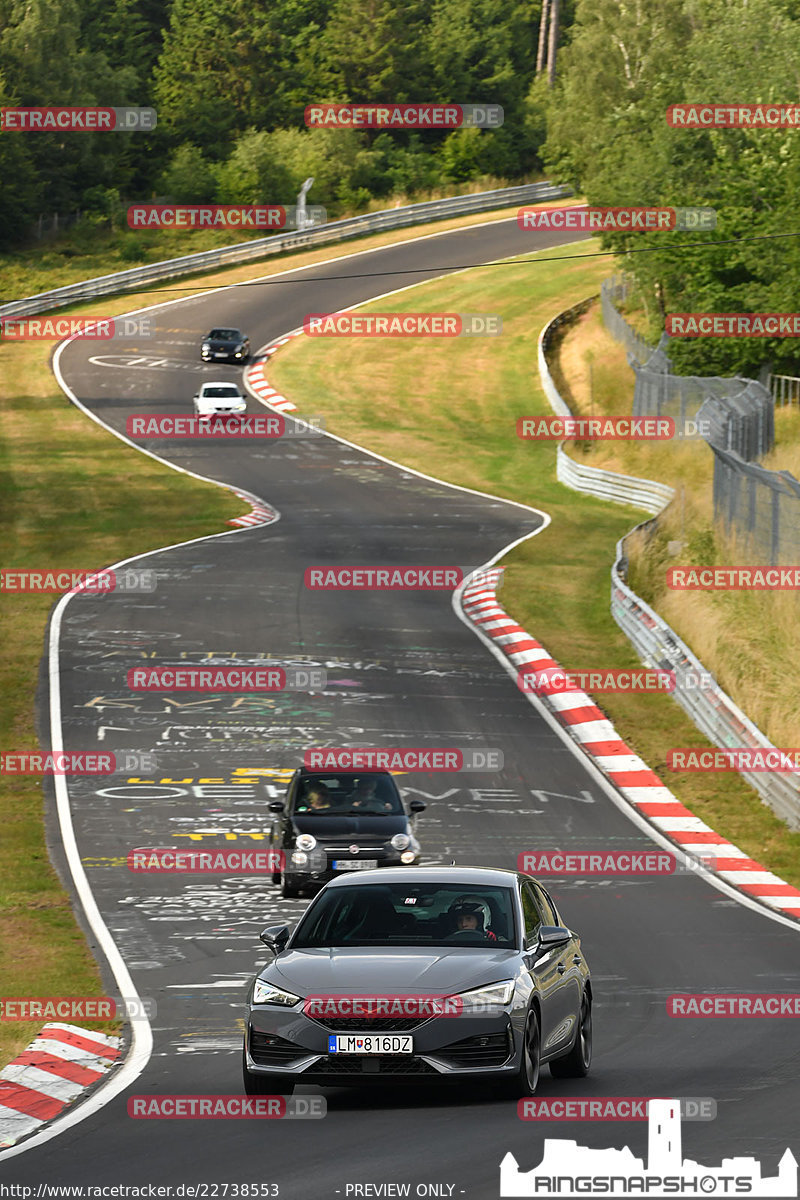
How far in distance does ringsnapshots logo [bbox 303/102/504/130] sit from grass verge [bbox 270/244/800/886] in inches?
A: 792

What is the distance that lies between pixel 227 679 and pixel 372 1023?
20.7 meters

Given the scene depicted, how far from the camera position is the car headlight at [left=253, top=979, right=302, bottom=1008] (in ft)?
33.6

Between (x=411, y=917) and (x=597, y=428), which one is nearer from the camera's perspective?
(x=411, y=917)

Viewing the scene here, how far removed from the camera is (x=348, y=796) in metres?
20.7

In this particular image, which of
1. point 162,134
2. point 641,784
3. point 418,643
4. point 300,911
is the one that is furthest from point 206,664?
point 162,134

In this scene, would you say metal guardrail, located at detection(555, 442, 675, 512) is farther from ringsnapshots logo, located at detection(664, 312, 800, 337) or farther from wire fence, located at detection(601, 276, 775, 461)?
ringsnapshots logo, located at detection(664, 312, 800, 337)

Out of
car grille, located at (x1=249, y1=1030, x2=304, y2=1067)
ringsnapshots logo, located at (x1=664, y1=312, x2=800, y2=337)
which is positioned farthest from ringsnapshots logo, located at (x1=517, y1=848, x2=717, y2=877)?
ringsnapshots logo, located at (x1=664, y1=312, x2=800, y2=337)

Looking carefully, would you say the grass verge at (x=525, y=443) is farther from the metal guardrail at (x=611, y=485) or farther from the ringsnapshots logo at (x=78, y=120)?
the ringsnapshots logo at (x=78, y=120)

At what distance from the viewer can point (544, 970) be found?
35.8 feet

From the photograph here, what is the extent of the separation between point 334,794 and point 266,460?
35.0 meters

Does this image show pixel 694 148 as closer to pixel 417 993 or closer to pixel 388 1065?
pixel 417 993

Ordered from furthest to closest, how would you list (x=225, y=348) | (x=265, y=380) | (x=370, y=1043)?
(x=225, y=348) < (x=265, y=380) < (x=370, y=1043)

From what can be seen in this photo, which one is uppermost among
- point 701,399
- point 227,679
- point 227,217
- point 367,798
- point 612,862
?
point 227,217

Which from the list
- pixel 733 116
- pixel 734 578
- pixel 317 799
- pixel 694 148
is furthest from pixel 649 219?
pixel 317 799
